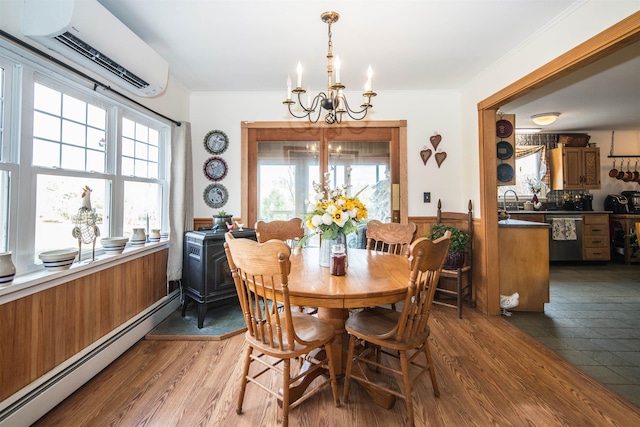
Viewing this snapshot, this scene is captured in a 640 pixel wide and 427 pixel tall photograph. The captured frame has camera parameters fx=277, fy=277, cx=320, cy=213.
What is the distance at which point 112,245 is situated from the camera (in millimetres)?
2203

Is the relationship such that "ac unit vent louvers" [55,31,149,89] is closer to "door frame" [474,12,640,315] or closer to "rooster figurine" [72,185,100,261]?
"rooster figurine" [72,185,100,261]

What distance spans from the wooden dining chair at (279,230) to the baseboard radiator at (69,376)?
1.32m

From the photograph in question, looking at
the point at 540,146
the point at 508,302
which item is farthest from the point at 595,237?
the point at 508,302

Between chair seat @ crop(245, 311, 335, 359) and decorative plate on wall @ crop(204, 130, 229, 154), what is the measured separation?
8.31 feet

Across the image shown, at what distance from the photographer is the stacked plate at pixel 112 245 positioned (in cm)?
219

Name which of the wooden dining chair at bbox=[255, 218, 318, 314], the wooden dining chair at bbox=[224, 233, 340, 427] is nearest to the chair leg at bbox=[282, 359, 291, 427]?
the wooden dining chair at bbox=[224, 233, 340, 427]

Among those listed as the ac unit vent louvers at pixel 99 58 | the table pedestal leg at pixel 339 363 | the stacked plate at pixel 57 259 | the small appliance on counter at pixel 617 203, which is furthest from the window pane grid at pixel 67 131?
the small appliance on counter at pixel 617 203

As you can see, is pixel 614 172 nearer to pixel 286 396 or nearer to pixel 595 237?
pixel 595 237

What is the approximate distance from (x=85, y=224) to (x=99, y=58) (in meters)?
1.15

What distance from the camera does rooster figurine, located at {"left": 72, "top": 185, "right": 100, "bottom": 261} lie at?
1916mm

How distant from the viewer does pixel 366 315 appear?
179cm

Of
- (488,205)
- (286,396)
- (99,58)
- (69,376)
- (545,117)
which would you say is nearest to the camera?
(286,396)

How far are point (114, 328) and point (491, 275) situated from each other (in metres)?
3.51

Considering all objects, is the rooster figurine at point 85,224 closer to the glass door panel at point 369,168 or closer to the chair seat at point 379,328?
the chair seat at point 379,328
